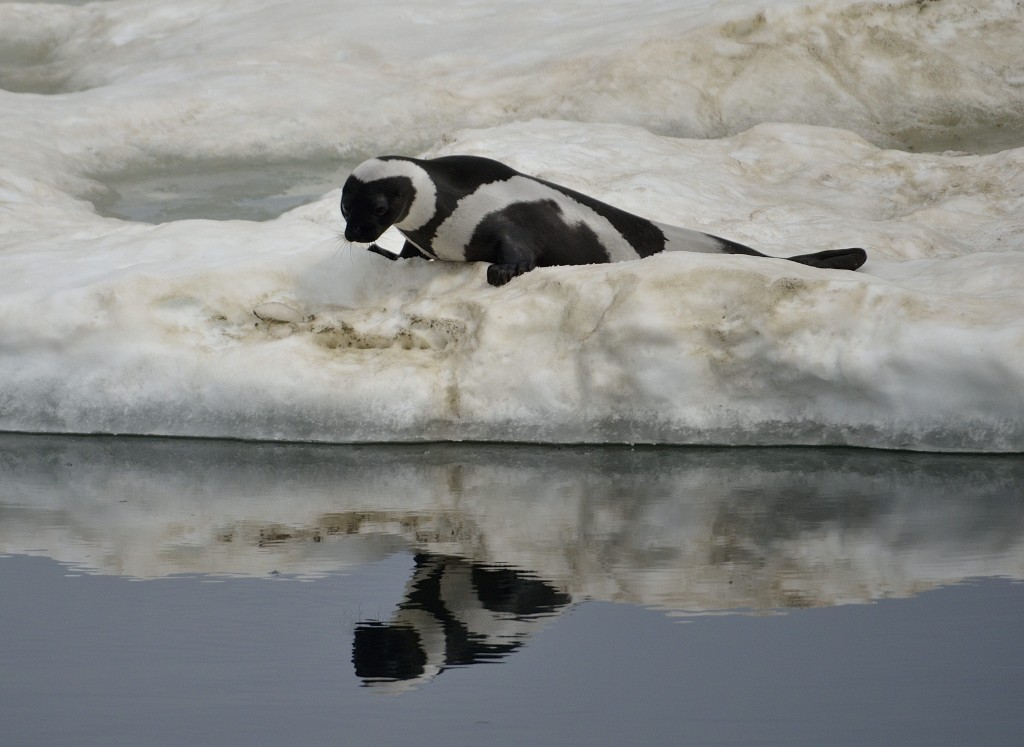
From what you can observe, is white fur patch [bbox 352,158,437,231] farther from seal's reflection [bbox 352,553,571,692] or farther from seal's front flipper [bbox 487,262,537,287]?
seal's reflection [bbox 352,553,571,692]

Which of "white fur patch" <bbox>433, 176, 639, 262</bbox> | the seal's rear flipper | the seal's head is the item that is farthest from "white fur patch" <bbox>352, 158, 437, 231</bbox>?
the seal's rear flipper

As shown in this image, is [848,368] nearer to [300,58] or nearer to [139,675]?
[139,675]

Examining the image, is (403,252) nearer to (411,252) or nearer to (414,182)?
(411,252)

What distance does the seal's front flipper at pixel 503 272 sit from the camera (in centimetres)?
593

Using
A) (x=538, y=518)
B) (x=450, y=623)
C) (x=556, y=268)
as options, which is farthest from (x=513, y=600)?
(x=556, y=268)

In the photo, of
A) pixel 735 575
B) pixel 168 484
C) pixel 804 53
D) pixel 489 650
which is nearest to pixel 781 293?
pixel 735 575

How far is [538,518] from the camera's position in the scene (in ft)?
13.8

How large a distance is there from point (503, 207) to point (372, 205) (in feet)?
2.04

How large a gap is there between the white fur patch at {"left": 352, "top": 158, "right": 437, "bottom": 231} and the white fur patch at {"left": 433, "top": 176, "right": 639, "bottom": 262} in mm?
100

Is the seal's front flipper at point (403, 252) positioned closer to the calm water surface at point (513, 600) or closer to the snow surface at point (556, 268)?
the snow surface at point (556, 268)

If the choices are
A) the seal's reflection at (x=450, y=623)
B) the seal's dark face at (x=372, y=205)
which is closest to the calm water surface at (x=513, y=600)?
the seal's reflection at (x=450, y=623)

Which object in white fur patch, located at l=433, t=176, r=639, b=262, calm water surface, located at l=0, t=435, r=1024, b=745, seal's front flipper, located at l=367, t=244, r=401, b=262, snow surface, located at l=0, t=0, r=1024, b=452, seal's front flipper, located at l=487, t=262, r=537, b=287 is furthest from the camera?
seal's front flipper, located at l=367, t=244, r=401, b=262

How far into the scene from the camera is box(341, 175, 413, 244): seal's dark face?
6004mm

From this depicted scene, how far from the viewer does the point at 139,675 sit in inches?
109
